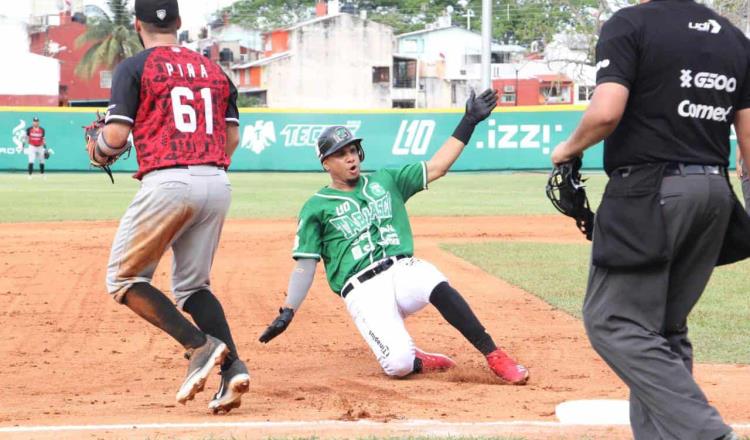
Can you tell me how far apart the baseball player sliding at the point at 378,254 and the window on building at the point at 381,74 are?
6078 centimetres

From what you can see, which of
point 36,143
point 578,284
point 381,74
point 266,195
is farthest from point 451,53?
point 578,284

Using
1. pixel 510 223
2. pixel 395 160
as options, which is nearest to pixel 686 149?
pixel 510 223

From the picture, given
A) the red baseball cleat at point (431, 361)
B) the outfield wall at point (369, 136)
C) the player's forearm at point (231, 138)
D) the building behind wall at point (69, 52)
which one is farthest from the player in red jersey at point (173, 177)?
the building behind wall at point (69, 52)

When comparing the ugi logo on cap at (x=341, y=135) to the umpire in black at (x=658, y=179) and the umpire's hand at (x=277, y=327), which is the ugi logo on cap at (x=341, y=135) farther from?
the umpire in black at (x=658, y=179)

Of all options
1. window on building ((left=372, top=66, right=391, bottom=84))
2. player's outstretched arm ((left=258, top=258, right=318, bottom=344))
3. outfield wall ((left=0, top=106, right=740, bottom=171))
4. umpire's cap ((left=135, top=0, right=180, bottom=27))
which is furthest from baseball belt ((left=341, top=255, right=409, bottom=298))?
window on building ((left=372, top=66, right=391, bottom=84))

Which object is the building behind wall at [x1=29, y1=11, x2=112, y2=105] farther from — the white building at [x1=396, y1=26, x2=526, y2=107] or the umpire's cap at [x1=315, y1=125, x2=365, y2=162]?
the umpire's cap at [x1=315, y1=125, x2=365, y2=162]

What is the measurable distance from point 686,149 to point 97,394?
3354 millimetres

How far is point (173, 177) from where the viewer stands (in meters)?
5.10

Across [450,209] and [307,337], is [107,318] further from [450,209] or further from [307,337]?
[450,209]

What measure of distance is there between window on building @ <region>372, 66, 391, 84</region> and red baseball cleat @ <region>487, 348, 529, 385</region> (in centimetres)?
6125

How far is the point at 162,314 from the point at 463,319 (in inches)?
68.9

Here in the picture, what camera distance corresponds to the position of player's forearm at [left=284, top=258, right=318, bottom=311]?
610cm

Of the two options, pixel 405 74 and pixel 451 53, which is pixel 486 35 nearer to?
pixel 405 74

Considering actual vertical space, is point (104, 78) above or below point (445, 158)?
below
